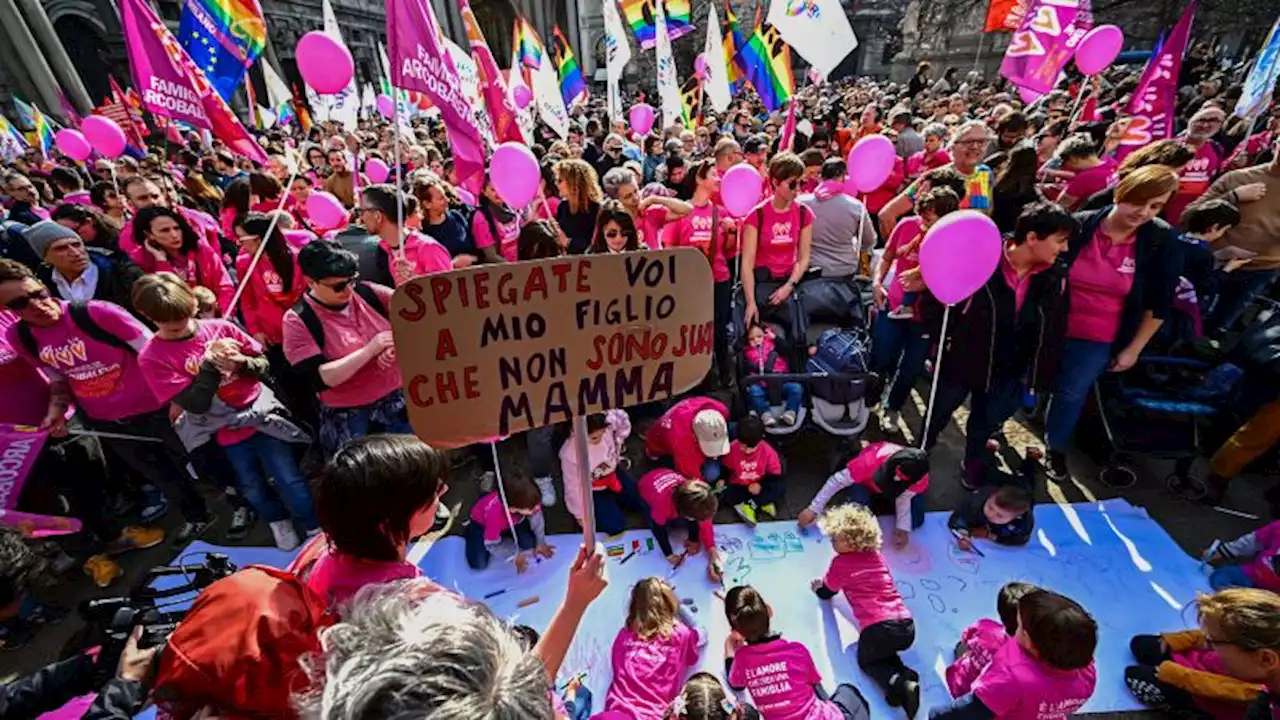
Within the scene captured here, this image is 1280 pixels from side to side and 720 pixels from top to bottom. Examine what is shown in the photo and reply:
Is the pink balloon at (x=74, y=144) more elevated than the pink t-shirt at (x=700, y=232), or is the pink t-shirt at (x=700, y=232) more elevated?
the pink balloon at (x=74, y=144)

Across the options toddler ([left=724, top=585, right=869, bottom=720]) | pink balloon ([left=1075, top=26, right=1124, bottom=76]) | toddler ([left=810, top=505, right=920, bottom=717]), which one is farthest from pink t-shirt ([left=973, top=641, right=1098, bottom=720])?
pink balloon ([left=1075, top=26, right=1124, bottom=76])

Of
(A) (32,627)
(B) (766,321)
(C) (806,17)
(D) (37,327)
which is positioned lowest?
(A) (32,627)

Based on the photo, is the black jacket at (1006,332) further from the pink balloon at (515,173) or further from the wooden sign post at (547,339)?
the pink balloon at (515,173)

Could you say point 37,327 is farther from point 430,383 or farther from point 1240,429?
point 1240,429

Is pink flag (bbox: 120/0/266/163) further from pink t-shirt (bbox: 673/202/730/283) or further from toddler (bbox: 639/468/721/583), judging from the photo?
toddler (bbox: 639/468/721/583)

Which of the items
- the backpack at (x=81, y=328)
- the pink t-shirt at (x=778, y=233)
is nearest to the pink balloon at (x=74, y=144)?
the backpack at (x=81, y=328)

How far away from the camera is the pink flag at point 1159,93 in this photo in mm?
5004

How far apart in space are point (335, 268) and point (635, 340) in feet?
5.70

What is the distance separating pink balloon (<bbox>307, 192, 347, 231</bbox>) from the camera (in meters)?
4.74

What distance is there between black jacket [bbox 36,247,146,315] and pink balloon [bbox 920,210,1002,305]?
498cm

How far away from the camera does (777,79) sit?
779 centimetres

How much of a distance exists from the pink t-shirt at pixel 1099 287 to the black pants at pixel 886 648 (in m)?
2.12

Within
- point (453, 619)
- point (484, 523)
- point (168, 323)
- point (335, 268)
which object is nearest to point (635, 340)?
point (453, 619)

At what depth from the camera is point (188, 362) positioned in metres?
2.83
